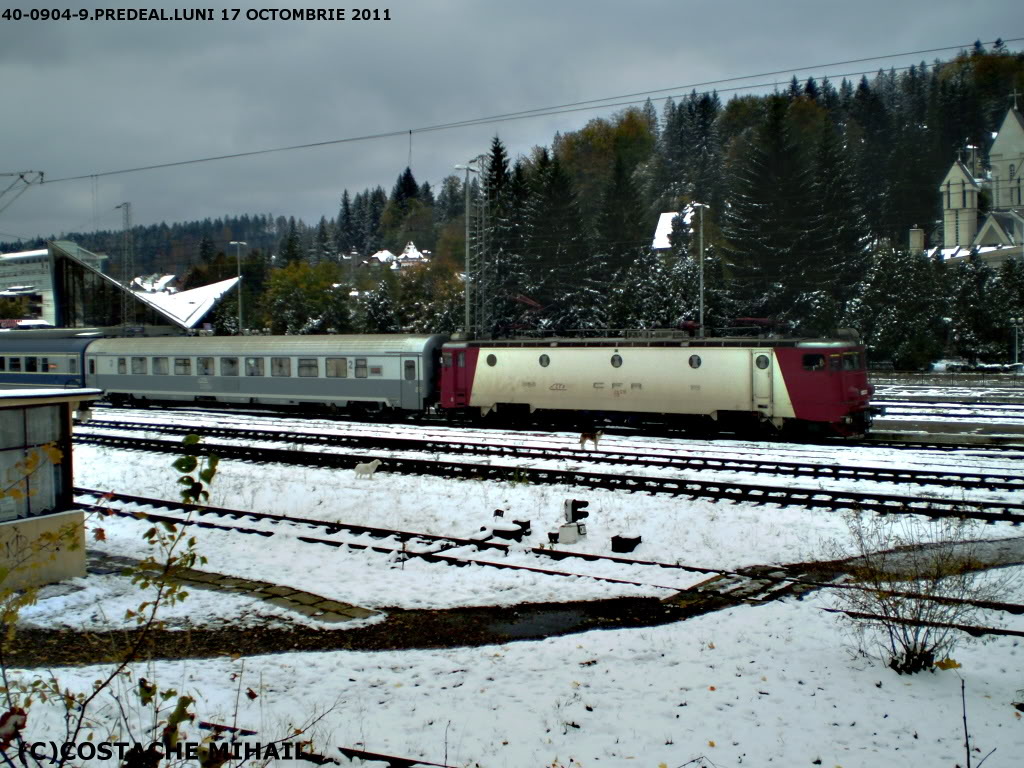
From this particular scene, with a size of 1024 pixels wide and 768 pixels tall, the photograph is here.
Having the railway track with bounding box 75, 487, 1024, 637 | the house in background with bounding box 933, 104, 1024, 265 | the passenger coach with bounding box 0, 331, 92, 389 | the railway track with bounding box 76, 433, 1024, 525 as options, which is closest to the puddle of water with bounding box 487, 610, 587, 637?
the railway track with bounding box 75, 487, 1024, 637

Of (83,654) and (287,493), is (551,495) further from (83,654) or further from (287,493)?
(83,654)

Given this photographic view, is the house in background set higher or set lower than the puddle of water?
higher

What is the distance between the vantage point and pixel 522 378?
25078mm

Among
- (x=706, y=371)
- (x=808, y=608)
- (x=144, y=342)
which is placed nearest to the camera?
(x=808, y=608)

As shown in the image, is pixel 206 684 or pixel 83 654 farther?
pixel 83 654

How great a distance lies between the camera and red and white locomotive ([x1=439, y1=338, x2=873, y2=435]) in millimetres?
21188

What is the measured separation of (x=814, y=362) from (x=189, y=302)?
6723 cm

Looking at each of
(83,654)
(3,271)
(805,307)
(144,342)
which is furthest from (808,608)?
(3,271)

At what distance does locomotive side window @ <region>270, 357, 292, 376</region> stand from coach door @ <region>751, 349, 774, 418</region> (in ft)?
53.5

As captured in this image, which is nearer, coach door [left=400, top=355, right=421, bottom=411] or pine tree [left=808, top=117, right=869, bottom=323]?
coach door [left=400, top=355, right=421, bottom=411]

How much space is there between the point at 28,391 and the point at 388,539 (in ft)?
17.5

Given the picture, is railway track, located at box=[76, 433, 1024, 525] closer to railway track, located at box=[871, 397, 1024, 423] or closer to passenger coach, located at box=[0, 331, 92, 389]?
railway track, located at box=[871, 397, 1024, 423]

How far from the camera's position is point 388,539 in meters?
12.8

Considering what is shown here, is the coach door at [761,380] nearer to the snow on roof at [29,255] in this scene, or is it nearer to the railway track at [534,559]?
the railway track at [534,559]
